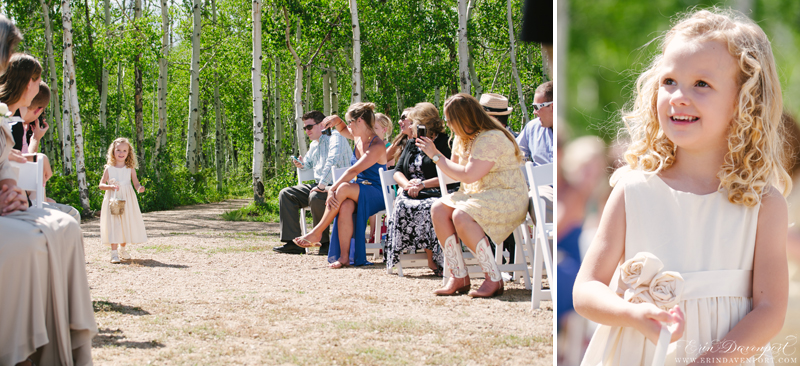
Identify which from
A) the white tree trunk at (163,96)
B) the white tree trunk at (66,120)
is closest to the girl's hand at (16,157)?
the white tree trunk at (66,120)

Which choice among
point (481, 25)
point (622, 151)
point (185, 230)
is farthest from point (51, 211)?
point (481, 25)

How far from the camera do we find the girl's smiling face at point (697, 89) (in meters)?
1.06

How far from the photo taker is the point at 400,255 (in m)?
5.71

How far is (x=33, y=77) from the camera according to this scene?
10.4 feet

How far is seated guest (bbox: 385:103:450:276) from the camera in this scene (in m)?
5.49

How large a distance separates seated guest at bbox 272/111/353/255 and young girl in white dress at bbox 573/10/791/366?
20.8 feet

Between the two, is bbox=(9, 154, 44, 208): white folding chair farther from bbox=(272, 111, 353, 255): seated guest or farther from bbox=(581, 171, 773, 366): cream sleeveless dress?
bbox=(272, 111, 353, 255): seated guest

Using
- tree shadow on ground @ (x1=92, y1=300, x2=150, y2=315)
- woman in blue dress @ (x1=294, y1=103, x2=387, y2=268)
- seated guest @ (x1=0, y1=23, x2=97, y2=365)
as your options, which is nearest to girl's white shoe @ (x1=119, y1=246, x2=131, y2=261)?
woman in blue dress @ (x1=294, y1=103, x2=387, y2=268)

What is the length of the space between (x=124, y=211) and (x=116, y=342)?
12.6ft

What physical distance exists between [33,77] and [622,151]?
122 inches

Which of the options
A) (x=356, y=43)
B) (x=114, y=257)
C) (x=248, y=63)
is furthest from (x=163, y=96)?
(x=114, y=257)

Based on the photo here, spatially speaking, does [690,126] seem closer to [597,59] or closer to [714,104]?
[714,104]

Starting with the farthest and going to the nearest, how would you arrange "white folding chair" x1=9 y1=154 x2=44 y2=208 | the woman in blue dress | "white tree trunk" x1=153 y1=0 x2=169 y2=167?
"white tree trunk" x1=153 y1=0 x2=169 y2=167 < the woman in blue dress < "white folding chair" x1=9 y1=154 x2=44 y2=208

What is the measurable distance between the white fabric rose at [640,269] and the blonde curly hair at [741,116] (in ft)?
0.65
